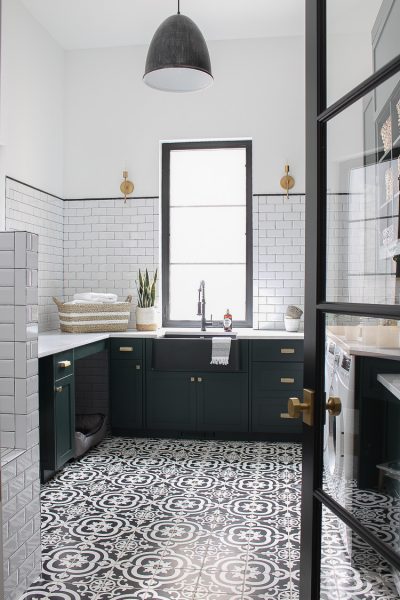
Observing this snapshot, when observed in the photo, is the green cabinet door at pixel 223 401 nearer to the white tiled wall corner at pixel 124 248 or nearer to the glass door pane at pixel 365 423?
the white tiled wall corner at pixel 124 248

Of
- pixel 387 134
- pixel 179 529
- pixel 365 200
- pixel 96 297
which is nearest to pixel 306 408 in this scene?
pixel 365 200

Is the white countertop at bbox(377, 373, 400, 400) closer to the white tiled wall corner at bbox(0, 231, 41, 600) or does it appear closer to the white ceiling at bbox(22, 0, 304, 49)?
the white tiled wall corner at bbox(0, 231, 41, 600)

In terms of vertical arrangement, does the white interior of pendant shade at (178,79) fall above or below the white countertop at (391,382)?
above

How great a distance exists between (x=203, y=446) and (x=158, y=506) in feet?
4.54

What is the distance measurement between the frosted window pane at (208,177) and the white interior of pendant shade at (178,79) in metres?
1.68

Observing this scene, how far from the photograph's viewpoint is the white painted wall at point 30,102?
14.7 ft

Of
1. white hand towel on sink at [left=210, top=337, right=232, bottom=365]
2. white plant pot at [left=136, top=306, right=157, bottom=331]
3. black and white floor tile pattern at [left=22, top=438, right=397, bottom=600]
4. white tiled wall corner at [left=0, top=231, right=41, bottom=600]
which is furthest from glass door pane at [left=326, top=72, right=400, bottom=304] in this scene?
white plant pot at [left=136, top=306, right=157, bottom=331]

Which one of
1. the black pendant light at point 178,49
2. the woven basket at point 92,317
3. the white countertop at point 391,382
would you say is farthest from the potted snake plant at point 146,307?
the white countertop at point 391,382

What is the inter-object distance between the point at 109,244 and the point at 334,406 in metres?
4.39

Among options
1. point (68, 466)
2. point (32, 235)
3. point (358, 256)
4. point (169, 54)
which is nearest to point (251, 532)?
point (68, 466)

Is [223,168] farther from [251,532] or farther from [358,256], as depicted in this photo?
[358,256]

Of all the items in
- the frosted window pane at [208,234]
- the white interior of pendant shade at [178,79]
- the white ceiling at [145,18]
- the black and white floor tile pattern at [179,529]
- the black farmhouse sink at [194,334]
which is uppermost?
the white ceiling at [145,18]

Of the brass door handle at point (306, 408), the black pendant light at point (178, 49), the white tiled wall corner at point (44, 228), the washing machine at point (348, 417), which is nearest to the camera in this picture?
→ the washing machine at point (348, 417)

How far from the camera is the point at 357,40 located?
1337mm
